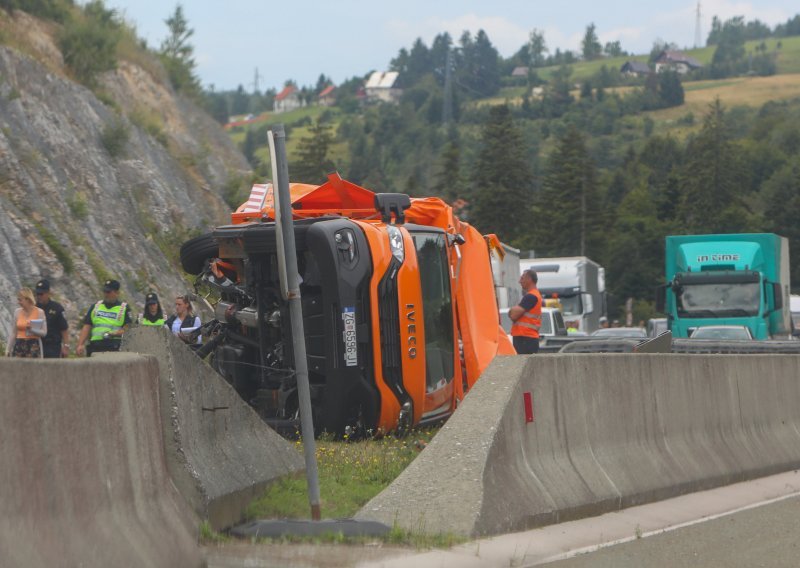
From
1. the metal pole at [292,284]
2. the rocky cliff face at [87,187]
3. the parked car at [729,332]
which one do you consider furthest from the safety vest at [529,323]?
the parked car at [729,332]

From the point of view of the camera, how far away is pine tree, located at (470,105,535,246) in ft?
336

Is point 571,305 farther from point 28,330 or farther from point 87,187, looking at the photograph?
point 28,330

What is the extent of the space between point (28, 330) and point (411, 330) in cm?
516

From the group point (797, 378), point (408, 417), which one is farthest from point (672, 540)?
point (797, 378)

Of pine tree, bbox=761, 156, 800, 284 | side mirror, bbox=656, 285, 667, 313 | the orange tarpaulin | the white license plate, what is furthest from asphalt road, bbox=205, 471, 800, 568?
pine tree, bbox=761, 156, 800, 284

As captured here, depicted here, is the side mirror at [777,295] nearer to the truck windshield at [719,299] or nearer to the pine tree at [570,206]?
the truck windshield at [719,299]

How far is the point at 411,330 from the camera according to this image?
40.5ft

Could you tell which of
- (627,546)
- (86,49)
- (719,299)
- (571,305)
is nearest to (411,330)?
(627,546)

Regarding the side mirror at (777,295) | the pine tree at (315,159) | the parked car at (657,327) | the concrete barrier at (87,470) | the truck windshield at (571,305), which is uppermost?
the concrete barrier at (87,470)

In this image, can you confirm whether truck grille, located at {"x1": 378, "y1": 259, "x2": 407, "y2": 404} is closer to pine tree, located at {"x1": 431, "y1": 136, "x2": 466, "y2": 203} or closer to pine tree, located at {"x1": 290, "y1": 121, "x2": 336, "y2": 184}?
pine tree, located at {"x1": 431, "y1": 136, "x2": 466, "y2": 203}

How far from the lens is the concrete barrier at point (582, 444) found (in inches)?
315

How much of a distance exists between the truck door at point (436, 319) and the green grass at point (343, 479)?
1.56 feet

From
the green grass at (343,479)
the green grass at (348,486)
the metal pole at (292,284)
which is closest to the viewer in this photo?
the green grass at (348,486)

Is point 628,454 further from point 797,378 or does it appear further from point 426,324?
point 797,378
